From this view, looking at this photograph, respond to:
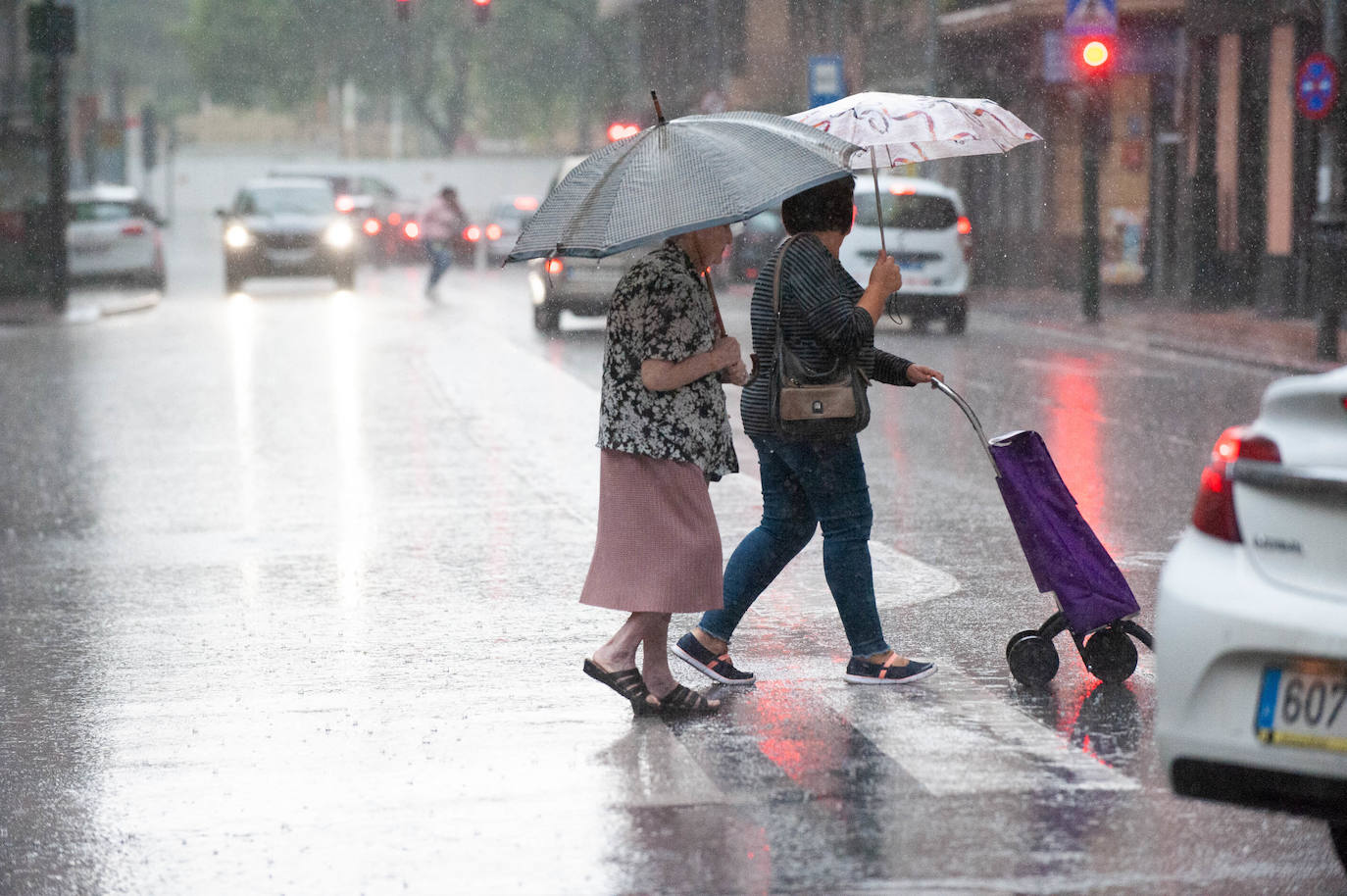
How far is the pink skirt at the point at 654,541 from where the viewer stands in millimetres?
5961

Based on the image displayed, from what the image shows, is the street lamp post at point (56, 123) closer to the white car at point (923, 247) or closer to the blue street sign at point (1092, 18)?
the white car at point (923, 247)

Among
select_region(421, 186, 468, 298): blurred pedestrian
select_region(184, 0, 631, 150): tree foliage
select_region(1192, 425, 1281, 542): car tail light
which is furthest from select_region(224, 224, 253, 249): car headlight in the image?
select_region(184, 0, 631, 150): tree foliage

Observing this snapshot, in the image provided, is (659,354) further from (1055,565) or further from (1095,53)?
(1095,53)

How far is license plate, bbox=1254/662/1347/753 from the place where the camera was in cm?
400

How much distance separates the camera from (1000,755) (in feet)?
18.3

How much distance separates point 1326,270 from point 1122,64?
1402 cm

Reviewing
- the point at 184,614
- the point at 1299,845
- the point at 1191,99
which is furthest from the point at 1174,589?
the point at 1191,99

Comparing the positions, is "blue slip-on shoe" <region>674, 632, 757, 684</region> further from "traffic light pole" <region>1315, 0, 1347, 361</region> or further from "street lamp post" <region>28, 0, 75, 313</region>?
"street lamp post" <region>28, 0, 75, 313</region>

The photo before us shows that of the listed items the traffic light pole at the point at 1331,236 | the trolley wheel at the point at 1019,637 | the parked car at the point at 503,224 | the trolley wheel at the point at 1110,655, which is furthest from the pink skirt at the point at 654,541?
the parked car at the point at 503,224

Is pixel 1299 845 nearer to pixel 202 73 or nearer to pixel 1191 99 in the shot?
pixel 1191 99

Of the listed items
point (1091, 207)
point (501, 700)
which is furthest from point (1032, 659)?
point (1091, 207)

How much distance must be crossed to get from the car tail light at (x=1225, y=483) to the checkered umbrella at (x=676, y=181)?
5.33 ft

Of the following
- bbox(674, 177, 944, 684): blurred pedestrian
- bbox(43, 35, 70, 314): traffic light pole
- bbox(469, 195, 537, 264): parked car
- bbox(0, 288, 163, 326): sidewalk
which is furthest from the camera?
bbox(469, 195, 537, 264): parked car

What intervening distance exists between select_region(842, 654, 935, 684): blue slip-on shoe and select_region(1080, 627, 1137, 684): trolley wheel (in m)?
0.50
